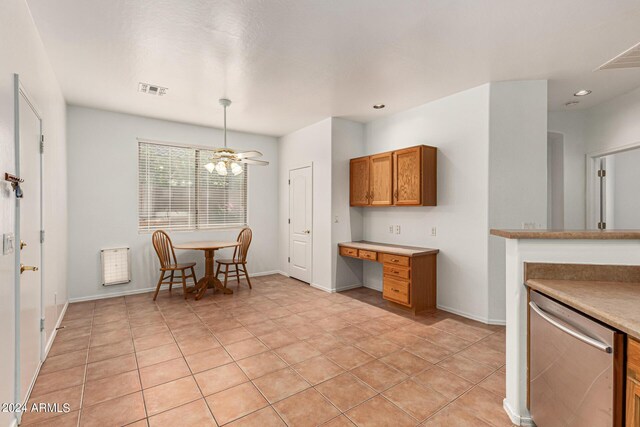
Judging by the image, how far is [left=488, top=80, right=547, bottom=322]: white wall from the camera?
11.4ft

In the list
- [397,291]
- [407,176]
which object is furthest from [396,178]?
[397,291]

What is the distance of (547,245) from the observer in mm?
1810

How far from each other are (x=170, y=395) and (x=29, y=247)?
4.92 ft

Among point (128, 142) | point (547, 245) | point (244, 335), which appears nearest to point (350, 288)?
point (244, 335)

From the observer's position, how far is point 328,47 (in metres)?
2.78

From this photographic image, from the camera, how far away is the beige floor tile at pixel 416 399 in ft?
6.55

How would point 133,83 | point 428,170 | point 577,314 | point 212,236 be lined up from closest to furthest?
point 577,314 → point 133,83 → point 428,170 → point 212,236

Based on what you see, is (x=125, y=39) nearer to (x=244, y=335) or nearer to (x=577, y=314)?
(x=244, y=335)

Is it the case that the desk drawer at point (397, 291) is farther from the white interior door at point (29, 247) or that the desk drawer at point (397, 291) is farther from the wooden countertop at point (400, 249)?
the white interior door at point (29, 247)

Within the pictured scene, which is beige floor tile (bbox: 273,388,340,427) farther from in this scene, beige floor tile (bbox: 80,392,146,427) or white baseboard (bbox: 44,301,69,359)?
white baseboard (bbox: 44,301,69,359)

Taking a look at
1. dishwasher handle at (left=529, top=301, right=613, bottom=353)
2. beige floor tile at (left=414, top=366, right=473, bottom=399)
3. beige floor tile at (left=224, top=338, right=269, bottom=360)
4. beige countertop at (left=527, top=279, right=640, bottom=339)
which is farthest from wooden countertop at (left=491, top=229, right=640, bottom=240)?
beige floor tile at (left=224, top=338, right=269, bottom=360)

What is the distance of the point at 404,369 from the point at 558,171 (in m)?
4.11

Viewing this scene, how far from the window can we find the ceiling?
43.3 inches

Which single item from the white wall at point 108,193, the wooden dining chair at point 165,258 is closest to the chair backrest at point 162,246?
the wooden dining chair at point 165,258
